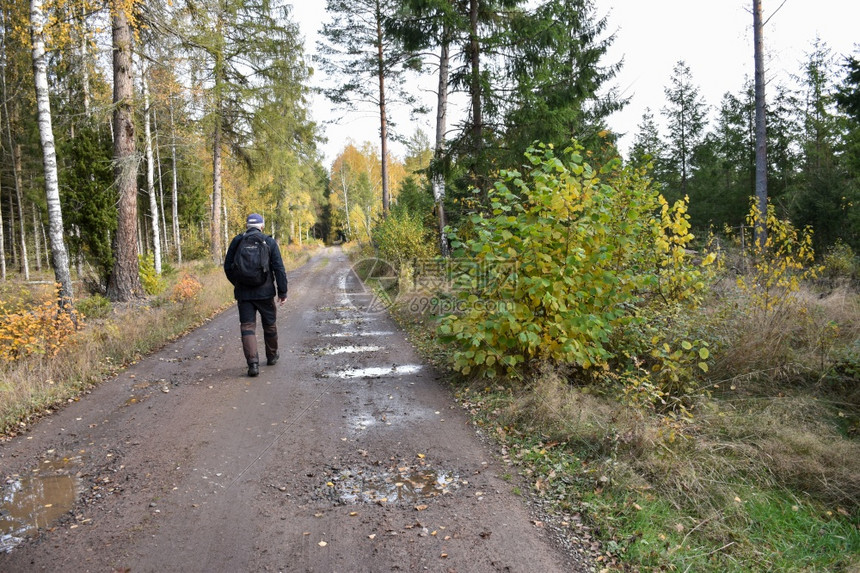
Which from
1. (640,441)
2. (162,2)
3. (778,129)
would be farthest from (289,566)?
(778,129)

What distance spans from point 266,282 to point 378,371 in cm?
204

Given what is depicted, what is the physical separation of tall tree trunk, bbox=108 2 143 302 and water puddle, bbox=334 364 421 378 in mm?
7599

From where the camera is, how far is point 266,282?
7020mm

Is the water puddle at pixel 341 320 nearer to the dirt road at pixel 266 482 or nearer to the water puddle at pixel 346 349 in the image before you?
the water puddle at pixel 346 349

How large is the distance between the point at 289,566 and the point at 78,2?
34.5ft

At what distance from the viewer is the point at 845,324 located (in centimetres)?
725

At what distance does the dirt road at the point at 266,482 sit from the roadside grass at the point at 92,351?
26cm

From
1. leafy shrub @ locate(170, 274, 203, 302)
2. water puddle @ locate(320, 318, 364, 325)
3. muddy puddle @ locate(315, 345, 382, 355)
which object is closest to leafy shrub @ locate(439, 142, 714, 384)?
muddy puddle @ locate(315, 345, 382, 355)

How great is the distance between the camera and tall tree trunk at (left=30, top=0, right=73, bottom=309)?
7832 millimetres

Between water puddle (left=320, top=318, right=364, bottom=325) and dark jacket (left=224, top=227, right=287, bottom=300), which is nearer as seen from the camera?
dark jacket (left=224, top=227, right=287, bottom=300)

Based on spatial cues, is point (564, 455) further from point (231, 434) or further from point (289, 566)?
point (231, 434)

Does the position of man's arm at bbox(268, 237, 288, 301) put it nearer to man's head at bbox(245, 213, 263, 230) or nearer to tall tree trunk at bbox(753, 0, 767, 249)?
man's head at bbox(245, 213, 263, 230)

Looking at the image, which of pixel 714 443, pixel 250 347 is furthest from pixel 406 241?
pixel 714 443

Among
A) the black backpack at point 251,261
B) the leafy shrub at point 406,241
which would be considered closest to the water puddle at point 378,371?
the black backpack at point 251,261
